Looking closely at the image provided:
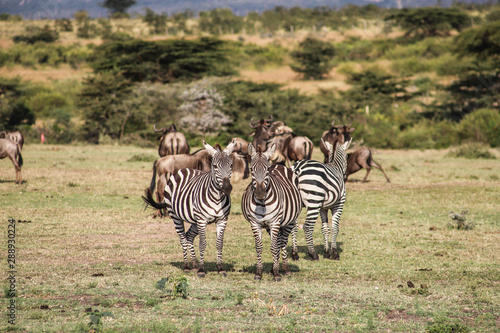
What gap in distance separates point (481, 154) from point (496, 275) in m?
22.0

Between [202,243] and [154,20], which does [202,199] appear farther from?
[154,20]

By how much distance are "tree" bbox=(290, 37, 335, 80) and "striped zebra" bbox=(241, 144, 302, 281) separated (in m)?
58.1

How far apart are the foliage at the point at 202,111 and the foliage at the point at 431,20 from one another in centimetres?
3580

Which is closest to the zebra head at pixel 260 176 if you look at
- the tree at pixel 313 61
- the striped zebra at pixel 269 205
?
the striped zebra at pixel 269 205

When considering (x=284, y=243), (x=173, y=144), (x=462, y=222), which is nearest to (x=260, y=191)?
(x=284, y=243)

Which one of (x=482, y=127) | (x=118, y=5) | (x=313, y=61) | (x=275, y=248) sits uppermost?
(x=118, y=5)

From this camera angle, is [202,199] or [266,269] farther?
[266,269]

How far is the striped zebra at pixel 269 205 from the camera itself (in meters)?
7.80

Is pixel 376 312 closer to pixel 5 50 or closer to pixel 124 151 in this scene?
A: pixel 124 151

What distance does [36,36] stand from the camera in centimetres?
7838

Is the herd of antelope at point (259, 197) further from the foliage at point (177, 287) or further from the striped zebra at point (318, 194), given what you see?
the foliage at point (177, 287)

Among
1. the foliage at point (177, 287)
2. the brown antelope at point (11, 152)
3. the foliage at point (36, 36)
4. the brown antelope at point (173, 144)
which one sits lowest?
the foliage at point (177, 287)

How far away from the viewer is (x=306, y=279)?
8.58 m

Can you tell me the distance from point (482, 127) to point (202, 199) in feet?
95.8
